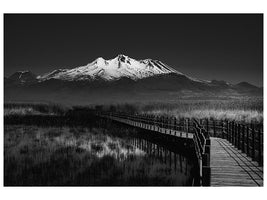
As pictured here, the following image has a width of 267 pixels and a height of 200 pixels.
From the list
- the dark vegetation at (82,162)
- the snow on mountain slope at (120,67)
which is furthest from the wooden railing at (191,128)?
the snow on mountain slope at (120,67)

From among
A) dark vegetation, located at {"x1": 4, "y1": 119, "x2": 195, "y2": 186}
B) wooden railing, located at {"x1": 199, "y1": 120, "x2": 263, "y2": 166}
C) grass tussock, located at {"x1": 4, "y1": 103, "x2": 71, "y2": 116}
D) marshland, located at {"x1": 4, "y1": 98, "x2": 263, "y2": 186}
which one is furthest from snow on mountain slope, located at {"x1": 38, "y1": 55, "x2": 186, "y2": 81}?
wooden railing, located at {"x1": 199, "y1": 120, "x2": 263, "y2": 166}

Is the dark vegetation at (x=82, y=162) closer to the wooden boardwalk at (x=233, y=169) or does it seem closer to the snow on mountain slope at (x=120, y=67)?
the wooden boardwalk at (x=233, y=169)

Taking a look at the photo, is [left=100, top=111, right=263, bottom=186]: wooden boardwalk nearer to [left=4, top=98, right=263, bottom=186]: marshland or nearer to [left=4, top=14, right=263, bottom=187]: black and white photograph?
[left=4, top=14, right=263, bottom=187]: black and white photograph

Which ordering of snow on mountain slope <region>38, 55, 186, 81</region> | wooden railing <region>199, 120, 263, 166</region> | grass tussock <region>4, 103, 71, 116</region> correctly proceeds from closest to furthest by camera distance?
wooden railing <region>199, 120, 263, 166</region>
grass tussock <region>4, 103, 71, 116</region>
snow on mountain slope <region>38, 55, 186, 81</region>

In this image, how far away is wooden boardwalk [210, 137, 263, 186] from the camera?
10375mm

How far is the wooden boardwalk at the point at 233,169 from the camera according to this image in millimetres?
10375

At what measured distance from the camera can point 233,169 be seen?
11.8 meters

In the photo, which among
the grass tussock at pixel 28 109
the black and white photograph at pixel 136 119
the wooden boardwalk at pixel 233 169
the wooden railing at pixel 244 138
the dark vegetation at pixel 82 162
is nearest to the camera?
the wooden boardwalk at pixel 233 169

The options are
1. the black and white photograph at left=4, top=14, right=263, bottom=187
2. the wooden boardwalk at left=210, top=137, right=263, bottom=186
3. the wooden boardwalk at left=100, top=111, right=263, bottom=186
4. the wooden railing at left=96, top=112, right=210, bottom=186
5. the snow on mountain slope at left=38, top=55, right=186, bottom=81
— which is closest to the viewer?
the wooden railing at left=96, top=112, right=210, bottom=186

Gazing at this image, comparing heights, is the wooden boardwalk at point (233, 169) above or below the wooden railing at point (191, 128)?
below

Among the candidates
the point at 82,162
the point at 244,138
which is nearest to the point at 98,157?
the point at 82,162

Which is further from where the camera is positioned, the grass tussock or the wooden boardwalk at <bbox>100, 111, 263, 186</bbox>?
the grass tussock

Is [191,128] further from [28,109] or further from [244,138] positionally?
[28,109]
